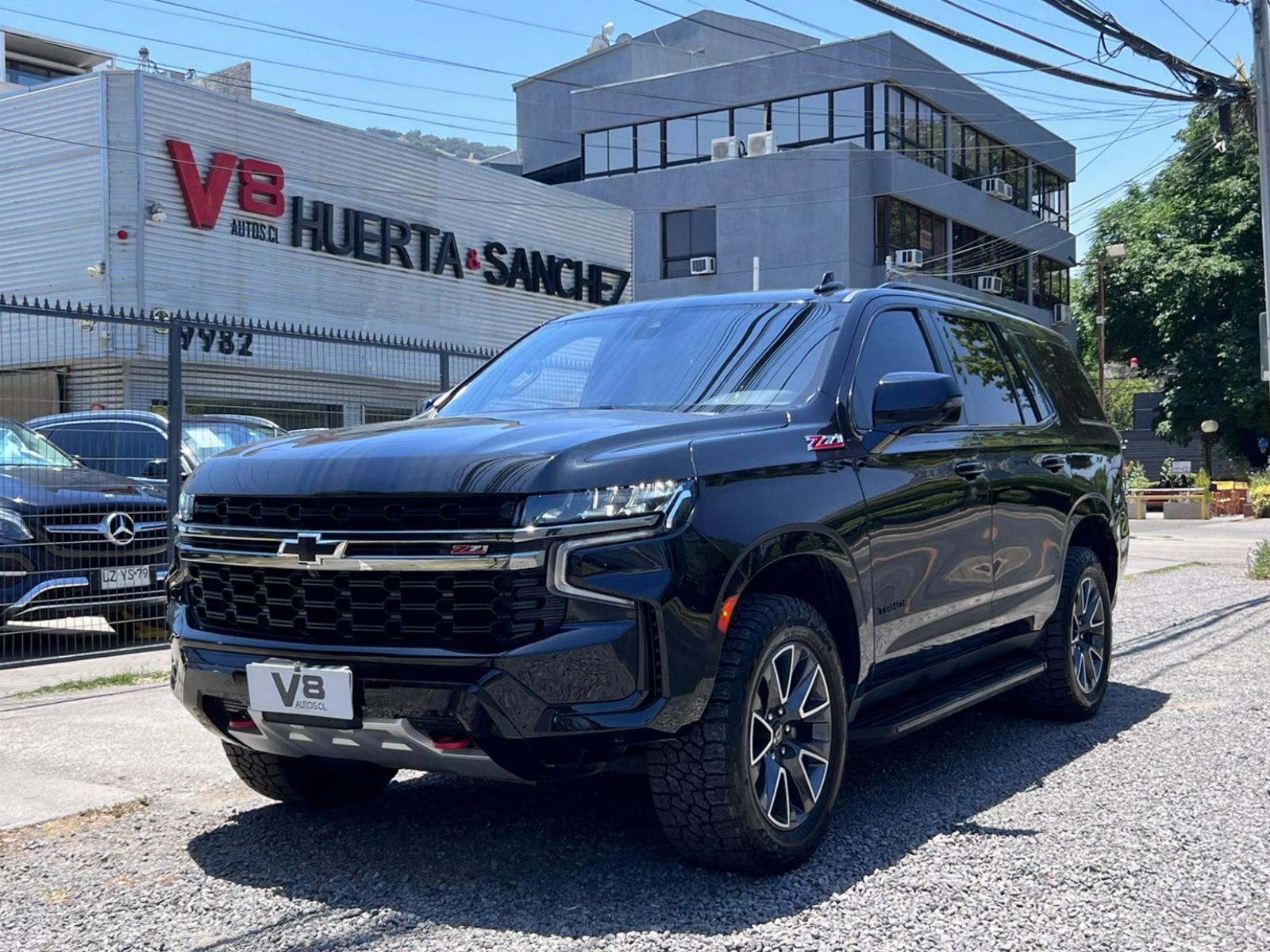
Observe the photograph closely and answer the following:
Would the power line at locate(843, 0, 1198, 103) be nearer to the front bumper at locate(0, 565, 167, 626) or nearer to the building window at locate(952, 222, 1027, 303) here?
the front bumper at locate(0, 565, 167, 626)

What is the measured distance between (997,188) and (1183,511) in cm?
Result: 1533

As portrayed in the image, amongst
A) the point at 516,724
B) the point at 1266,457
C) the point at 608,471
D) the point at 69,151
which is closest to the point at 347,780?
the point at 516,724

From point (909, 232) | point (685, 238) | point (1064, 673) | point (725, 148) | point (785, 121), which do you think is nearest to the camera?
point (1064, 673)

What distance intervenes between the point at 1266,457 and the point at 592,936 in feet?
153

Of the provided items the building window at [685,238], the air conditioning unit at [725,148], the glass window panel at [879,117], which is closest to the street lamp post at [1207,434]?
the glass window panel at [879,117]

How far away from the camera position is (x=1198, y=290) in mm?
42250

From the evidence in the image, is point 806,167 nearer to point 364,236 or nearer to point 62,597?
point 364,236

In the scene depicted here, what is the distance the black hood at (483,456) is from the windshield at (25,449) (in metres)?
4.19

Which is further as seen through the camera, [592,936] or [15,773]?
[15,773]

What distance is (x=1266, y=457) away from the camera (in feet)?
147

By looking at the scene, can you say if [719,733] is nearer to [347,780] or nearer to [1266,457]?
[347,780]

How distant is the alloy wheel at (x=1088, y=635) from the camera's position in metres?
6.36

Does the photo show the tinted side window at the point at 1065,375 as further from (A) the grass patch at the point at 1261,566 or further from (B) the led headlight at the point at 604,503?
(A) the grass patch at the point at 1261,566

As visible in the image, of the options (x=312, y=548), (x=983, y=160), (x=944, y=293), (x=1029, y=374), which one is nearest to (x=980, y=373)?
(x=944, y=293)
